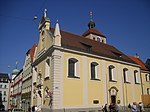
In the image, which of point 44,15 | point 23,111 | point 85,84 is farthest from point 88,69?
point 23,111

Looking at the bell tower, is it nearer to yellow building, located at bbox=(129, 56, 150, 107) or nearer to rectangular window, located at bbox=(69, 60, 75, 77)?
yellow building, located at bbox=(129, 56, 150, 107)

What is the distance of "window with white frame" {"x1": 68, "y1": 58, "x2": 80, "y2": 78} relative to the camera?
22570 millimetres

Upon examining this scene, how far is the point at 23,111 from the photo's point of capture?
34875 mm

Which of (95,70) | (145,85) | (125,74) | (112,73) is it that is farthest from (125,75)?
(145,85)

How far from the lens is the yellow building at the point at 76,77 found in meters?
21.0

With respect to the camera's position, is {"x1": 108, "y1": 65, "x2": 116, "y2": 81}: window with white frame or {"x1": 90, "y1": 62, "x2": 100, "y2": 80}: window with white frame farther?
{"x1": 108, "y1": 65, "x2": 116, "y2": 81}: window with white frame

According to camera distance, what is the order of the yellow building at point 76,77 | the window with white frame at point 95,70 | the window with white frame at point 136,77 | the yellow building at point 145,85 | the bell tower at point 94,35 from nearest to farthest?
the yellow building at point 76,77 → the window with white frame at point 95,70 → the yellow building at point 145,85 → the window with white frame at point 136,77 → the bell tower at point 94,35

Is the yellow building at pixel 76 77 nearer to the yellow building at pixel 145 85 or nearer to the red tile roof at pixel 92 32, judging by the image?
the yellow building at pixel 145 85

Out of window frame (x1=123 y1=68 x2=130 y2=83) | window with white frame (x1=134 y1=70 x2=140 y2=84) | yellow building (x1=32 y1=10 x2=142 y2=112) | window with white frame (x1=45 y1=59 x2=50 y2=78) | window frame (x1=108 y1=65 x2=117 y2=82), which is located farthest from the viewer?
window with white frame (x1=134 y1=70 x2=140 y2=84)

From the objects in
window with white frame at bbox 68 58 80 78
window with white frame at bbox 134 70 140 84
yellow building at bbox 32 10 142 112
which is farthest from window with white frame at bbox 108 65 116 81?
window with white frame at bbox 68 58 80 78

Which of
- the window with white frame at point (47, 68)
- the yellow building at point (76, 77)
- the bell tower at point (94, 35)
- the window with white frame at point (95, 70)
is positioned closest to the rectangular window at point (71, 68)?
the yellow building at point (76, 77)

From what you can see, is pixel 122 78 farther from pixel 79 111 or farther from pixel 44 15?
pixel 44 15

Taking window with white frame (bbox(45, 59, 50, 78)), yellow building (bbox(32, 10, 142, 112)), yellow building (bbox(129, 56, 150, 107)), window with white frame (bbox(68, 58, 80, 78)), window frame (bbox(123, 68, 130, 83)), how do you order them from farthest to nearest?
1. yellow building (bbox(129, 56, 150, 107))
2. window frame (bbox(123, 68, 130, 83))
3. window with white frame (bbox(45, 59, 50, 78))
4. window with white frame (bbox(68, 58, 80, 78))
5. yellow building (bbox(32, 10, 142, 112))

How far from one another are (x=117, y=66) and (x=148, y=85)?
12.2m
